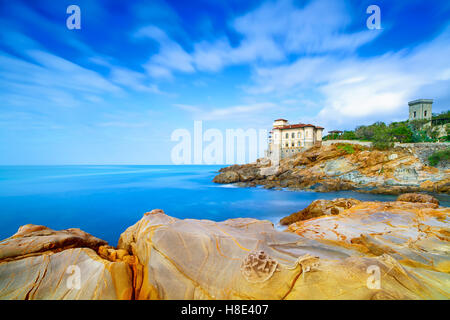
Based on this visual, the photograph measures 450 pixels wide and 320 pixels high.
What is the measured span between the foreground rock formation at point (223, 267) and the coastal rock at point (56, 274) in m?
0.02

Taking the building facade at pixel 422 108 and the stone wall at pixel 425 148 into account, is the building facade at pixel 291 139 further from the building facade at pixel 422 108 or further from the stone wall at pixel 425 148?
the building facade at pixel 422 108

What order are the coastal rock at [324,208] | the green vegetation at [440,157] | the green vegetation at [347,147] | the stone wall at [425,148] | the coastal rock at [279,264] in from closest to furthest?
the coastal rock at [279,264] < the coastal rock at [324,208] < the green vegetation at [440,157] < the stone wall at [425,148] < the green vegetation at [347,147]

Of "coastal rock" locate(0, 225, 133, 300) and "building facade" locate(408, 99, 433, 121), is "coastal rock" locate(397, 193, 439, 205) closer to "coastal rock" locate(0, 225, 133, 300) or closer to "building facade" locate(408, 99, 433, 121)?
"coastal rock" locate(0, 225, 133, 300)

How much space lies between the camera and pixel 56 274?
3836 mm

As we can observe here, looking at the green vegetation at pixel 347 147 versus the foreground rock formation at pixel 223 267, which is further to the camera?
the green vegetation at pixel 347 147

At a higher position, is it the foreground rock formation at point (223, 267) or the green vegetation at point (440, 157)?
the green vegetation at point (440, 157)

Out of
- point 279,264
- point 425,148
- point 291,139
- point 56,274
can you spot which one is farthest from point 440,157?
point 56,274

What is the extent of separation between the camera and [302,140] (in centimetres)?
4316

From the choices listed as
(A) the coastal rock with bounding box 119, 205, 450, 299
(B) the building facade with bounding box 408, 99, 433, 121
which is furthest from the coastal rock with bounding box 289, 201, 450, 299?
(B) the building facade with bounding box 408, 99, 433, 121

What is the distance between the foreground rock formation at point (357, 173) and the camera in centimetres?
2338

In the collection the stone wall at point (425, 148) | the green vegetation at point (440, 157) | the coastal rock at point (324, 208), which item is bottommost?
the coastal rock at point (324, 208)

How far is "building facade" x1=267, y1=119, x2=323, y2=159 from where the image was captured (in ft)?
140

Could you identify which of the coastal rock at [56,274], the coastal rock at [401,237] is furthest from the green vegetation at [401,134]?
the coastal rock at [56,274]
